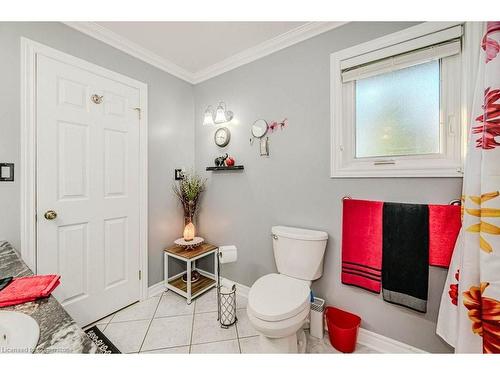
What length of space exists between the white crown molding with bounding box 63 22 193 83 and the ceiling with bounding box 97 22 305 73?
0.04 metres

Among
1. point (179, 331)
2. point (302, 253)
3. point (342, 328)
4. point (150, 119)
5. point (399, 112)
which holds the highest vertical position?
point (150, 119)

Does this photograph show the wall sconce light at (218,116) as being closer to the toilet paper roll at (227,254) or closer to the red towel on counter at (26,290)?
the toilet paper roll at (227,254)

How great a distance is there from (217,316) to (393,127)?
1.93 m

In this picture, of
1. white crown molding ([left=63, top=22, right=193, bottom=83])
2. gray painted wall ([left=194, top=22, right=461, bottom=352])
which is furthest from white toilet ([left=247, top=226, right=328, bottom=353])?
white crown molding ([left=63, top=22, right=193, bottom=83])

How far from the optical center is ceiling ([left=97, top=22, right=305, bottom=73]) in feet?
5.08

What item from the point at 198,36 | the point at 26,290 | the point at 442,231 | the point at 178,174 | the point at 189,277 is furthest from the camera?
the point at 178,174

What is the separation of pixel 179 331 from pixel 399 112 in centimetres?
218

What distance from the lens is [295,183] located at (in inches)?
66.0

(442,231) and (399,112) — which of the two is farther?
(399,112)

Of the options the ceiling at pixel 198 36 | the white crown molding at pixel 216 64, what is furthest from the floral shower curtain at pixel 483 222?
the ceiling at pixel 198 36

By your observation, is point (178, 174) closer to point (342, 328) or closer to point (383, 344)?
point (342, 328)

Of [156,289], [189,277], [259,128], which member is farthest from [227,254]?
[259,128]

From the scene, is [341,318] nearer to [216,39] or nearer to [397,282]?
[397,282]
